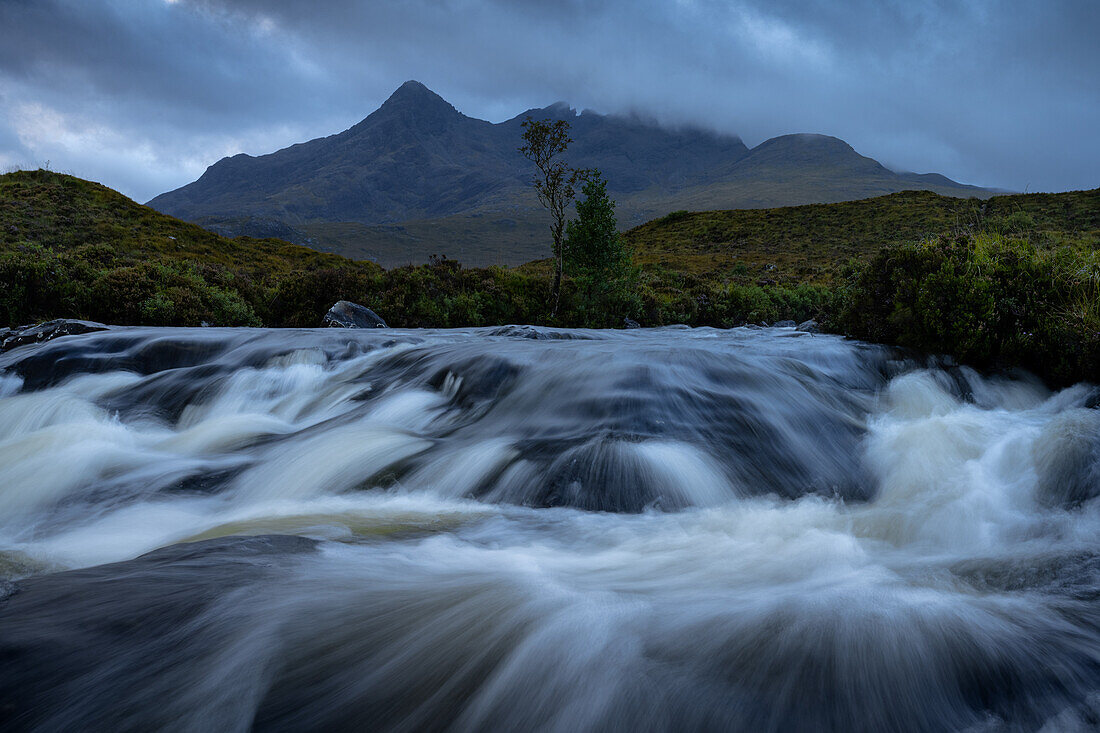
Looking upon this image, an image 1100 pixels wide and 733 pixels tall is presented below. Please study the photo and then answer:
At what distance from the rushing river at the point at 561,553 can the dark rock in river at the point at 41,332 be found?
327cm

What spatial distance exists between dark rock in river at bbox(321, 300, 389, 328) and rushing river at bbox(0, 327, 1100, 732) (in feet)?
25.2

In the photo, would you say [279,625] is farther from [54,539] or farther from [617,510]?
[54,539]

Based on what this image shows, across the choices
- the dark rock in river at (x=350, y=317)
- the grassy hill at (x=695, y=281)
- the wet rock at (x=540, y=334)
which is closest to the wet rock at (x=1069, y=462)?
the grassy hill at (x=695, y=281)

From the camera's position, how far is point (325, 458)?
16.3ft

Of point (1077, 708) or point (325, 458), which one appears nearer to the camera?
point (1077, 708)

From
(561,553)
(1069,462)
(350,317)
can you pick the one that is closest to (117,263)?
(350,317)

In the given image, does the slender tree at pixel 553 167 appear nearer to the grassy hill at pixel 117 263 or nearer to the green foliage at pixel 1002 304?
the grassy hill at pixel 117 263

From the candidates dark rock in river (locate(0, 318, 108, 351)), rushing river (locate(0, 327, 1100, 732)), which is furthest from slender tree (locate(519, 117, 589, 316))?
rushing river (locate(0, 327, 1100, 732))

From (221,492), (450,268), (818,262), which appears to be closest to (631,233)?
(818,262)

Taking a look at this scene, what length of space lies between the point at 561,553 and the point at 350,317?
13613 millimetres

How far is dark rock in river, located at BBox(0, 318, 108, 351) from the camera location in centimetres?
999

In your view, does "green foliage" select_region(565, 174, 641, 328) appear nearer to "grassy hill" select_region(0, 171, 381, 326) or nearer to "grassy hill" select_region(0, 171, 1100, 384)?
"grassy hill" select_region(0, 171, 1100, 384)

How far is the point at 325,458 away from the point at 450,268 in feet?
56.1

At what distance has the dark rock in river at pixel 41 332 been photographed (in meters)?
9.99
